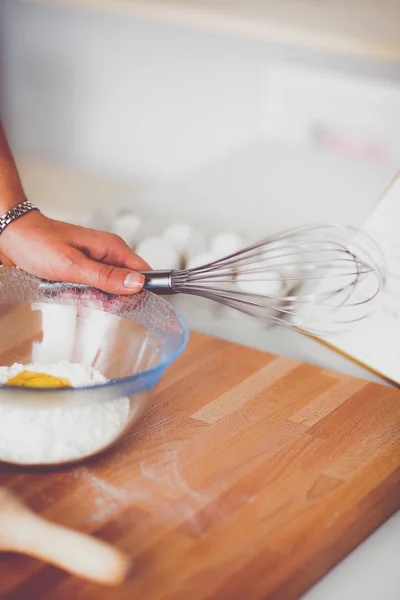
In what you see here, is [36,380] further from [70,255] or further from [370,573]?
[370,573]

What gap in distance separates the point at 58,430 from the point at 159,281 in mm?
229

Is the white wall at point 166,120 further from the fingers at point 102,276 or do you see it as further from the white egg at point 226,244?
the fingers at point 102,276

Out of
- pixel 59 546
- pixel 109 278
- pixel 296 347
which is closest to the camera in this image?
pixel 59 546

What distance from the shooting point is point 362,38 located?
1.05 metres

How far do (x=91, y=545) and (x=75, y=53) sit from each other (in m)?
1.16

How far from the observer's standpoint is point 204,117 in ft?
4.46

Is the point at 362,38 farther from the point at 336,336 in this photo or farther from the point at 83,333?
the point at 83,333

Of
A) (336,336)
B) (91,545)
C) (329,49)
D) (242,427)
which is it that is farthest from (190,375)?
(329,49)

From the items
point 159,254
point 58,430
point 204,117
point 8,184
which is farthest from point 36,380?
point 204,117

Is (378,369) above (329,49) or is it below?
below

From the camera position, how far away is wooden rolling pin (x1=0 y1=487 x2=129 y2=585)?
22.1 inches

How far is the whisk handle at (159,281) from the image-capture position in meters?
0.84

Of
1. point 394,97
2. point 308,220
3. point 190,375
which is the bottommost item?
point 190,375

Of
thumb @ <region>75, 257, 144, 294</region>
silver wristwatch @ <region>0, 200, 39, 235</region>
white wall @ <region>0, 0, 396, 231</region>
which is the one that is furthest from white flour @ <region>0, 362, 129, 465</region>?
white wall @ <region>0, 0, 396, 231</region>
